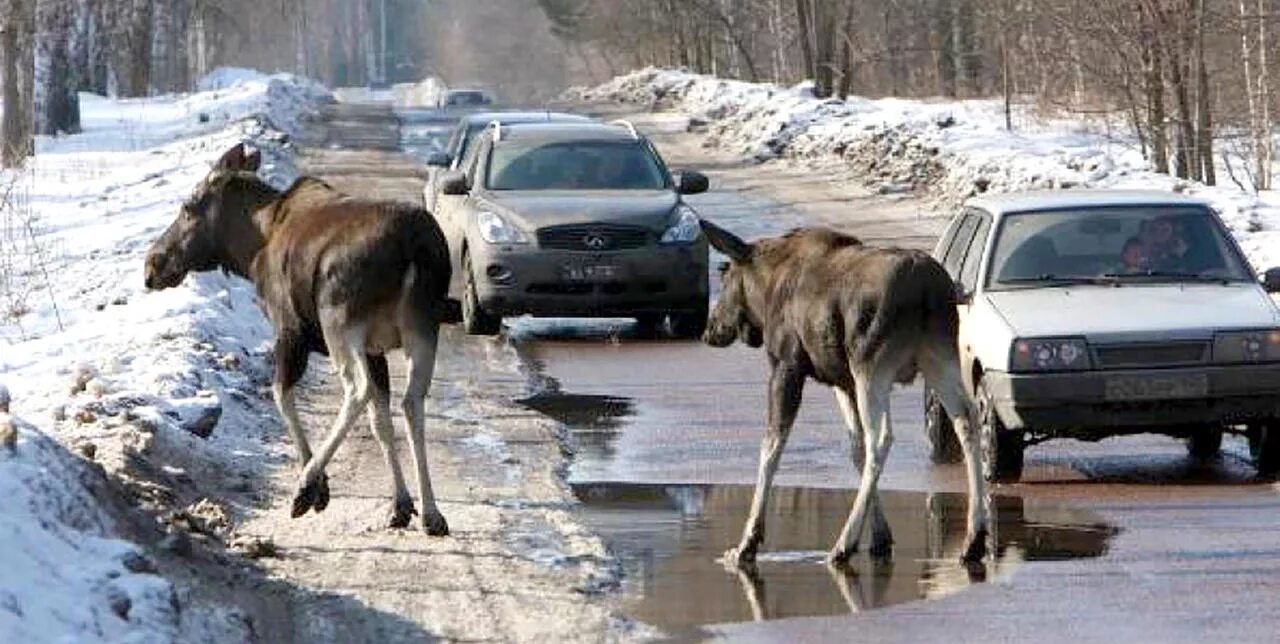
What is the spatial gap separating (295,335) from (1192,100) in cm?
2224

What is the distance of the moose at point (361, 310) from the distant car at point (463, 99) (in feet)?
205

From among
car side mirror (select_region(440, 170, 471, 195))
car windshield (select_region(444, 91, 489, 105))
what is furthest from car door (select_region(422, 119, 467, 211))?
car windshield (select_region(444, 91, 489, 105))

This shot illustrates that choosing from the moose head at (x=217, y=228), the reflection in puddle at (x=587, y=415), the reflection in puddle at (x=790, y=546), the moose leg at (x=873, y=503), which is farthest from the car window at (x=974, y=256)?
the moose head at (x=217, y=228)

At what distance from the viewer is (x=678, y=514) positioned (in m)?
12.9

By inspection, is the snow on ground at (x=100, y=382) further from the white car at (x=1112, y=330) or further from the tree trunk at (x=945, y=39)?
the tree trunk at (x=945, y=39)

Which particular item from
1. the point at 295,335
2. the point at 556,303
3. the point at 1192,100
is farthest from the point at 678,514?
the point at 1192,100

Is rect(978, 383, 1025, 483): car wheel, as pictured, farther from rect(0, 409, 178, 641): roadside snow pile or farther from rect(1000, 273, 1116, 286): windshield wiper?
rect(0, 409, 178, 641): roadside snow pile

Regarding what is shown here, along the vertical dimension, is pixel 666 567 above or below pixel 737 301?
below

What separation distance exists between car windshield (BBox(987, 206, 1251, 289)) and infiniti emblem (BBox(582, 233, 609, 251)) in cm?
613

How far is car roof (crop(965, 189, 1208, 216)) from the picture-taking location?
1519cm

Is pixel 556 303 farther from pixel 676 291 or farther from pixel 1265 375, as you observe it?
pixel 1265 375

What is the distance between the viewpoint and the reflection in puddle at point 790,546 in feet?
34.8

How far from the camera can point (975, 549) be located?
37.6 feet

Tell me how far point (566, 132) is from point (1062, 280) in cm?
898
